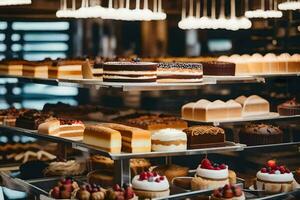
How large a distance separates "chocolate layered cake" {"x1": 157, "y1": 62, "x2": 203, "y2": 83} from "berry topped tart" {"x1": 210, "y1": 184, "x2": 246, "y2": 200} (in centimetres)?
114

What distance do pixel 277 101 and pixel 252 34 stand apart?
126 cm

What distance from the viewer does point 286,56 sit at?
8680 mm

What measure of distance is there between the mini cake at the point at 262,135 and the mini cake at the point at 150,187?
228 cm

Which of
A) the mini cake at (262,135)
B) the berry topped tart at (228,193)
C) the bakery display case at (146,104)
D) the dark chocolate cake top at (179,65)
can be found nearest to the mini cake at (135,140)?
the bakery display case at (146,104)

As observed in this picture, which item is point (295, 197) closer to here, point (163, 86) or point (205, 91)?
point (163, 86)

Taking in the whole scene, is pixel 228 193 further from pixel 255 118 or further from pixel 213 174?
pixel 255 118

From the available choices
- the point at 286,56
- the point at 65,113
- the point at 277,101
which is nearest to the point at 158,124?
the point at 65,113

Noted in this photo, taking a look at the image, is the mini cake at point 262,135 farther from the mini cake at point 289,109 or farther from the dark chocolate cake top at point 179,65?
the dark chocolate cake top at point 179,65

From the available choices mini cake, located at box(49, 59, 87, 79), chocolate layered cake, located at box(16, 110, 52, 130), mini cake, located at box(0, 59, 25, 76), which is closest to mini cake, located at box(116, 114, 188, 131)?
chocolate layered cake, located at box(16, 110, 52, 130)

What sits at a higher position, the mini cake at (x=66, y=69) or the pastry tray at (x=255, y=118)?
the mini cake at (x=66, y=69)

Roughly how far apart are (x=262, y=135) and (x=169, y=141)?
2229 mm

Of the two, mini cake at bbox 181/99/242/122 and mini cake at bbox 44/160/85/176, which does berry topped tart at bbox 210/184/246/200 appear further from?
mini cake at bbox 44/160/85/176

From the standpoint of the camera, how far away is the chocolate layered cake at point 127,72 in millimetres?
6148

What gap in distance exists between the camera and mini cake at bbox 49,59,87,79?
7.83m
